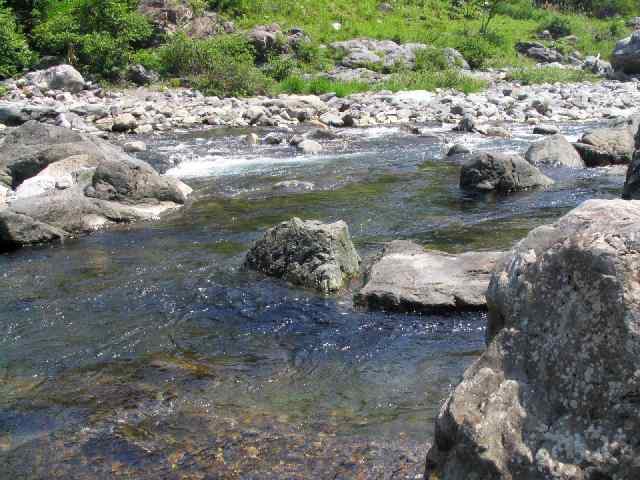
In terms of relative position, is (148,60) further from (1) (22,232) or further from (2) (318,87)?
(1) (22,232)

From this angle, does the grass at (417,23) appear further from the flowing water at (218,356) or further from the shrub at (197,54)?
the flowing water at (218,356)

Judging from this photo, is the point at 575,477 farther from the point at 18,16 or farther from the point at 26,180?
the point at 18,16

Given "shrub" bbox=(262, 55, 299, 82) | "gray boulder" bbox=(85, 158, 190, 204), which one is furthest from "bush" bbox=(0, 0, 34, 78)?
"gray boulder" bbox=(85, 158, 190, 204)

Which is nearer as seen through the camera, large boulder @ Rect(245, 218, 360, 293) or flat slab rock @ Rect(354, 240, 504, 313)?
flat slab rock @ Rect(354, 240, 504, 313)

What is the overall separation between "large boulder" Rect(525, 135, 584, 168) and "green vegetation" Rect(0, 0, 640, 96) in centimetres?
1455

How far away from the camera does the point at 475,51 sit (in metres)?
36.9

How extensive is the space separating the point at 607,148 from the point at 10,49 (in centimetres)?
2449

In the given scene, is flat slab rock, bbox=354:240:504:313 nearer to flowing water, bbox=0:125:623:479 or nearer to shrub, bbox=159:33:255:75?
flowing water, bbox=0:125:623:479

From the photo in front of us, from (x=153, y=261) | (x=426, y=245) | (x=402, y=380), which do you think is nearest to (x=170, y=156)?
(x=153, y=261)

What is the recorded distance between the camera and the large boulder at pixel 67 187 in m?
10.0

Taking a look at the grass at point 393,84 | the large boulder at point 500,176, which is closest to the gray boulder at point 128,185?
the large boulder at point 500,176

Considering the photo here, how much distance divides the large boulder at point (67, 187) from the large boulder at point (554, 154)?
7.23m

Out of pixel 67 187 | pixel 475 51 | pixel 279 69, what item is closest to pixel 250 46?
pixel 279 69

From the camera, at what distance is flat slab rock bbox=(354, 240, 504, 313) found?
6.44m
